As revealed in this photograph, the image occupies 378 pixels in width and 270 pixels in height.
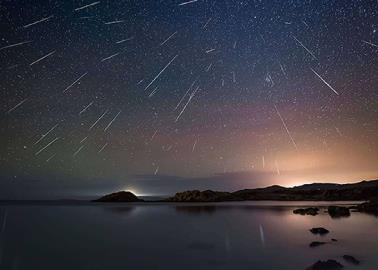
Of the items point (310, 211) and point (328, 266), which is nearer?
point (328, 266)

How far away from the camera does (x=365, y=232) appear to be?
36.5 meters

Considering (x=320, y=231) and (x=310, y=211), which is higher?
(x=310, y=211)

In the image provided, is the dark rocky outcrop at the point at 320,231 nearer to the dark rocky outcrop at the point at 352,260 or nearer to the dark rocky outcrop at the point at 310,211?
the dark rocky outcrop at the point at 352,260

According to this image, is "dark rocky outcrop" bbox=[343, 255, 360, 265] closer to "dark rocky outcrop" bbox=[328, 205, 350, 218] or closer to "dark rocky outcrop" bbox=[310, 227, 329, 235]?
"dark rocky outcrop" bbox=[310, 227, 329, 235]

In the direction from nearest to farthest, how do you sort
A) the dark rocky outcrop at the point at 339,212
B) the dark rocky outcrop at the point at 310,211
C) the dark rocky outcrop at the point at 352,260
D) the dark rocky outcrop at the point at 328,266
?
the dark rocky outcrop at the point at 328,266, the dark rocky outcrop at the point at 352,260, the dark rocky outcrop at the point at 339,212, the dark rocky outcrop at the point at 310,211

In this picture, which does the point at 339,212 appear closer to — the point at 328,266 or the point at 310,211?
the point at 310,211

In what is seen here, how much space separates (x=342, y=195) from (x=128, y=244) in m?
136

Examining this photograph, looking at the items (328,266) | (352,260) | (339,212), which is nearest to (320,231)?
(352,260)

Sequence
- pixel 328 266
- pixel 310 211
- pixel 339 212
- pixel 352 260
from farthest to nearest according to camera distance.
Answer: pixel 310 211, pixel 339 212, pixel 352 260, pixel 328 266

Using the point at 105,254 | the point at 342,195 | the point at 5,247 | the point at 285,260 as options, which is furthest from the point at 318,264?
the point at 342,195

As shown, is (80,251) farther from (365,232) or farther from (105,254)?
(365,232)

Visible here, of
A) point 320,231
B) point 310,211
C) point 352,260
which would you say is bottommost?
point 352,260

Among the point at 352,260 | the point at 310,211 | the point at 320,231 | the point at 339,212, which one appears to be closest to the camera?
Answer: the point at 352,260

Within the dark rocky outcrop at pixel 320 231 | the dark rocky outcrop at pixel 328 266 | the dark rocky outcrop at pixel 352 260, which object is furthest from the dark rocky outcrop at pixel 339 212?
the dark rocky outcrop at pixel 328 266
